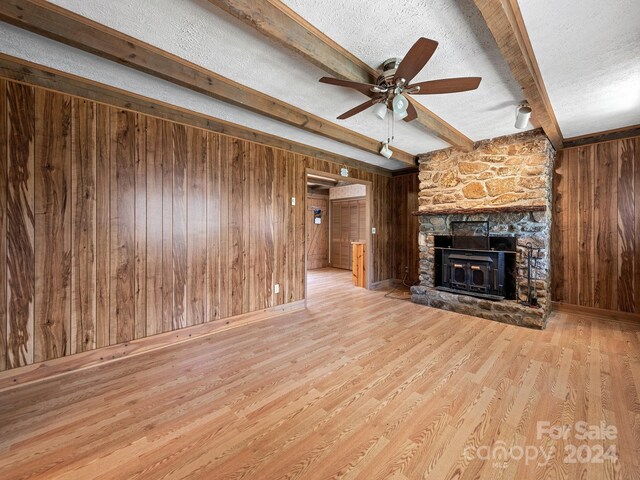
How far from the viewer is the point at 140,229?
2.71 metres

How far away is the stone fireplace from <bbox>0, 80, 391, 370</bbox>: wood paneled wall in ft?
9.13

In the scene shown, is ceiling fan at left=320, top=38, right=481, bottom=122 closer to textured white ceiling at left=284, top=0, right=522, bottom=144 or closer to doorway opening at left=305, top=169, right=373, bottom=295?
textured white ceiling at left=284, top=0, right=522, bottom=144

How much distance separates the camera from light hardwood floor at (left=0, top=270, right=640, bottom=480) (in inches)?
55.4

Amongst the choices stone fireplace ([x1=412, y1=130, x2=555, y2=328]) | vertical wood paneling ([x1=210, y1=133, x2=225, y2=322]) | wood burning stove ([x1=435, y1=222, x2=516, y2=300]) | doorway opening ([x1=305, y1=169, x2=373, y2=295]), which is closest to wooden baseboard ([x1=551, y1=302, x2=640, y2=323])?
stone fireplace ([x1=412, y1=130, x2=555, y2=328])

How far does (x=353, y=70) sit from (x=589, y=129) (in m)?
3.65

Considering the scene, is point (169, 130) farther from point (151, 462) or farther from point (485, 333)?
point (485, 333)

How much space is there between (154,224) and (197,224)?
1.46 feet

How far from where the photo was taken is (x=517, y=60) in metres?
1.88

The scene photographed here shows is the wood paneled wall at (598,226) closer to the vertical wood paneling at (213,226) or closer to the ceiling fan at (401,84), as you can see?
the ceiling fan at (401,84)

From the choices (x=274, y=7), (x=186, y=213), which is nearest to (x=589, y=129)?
(x=274, y=7)

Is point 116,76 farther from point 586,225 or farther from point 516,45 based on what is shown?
point 586,225

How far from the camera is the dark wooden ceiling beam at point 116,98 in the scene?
2105 mm

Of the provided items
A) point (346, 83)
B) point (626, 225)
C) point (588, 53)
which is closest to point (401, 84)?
point (346, 83)

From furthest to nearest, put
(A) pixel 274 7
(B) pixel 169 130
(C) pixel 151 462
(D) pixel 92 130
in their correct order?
1. (B) pixel 169 130
2. (D) pixel 92 130
3. (A) pixel 274 7
4. (C) pixel 151 462
